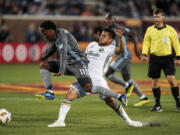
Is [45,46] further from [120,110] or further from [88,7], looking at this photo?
[120,110]

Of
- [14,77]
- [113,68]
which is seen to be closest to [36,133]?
[113,68]

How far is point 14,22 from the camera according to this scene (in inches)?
1344

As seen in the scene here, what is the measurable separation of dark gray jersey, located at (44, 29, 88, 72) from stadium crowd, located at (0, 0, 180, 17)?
21.5 m

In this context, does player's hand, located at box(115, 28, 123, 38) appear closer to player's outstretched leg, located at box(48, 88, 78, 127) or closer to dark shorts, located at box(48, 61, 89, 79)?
dark shorts, located at box(48, 61, 89, 79)

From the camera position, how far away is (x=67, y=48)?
1223 cm

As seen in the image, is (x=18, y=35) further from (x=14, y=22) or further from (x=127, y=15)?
(x=127, y=15)

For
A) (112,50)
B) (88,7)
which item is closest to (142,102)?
(112,50)

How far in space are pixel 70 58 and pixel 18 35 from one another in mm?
22730

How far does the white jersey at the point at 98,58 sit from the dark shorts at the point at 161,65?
105 inches

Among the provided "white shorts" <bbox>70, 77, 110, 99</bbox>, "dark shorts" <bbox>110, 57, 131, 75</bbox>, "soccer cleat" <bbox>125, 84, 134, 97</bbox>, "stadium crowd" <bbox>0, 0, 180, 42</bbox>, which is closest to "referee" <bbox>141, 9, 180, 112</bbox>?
"soccer cleat" <bbox>125, 84, 134, 97</bbox>

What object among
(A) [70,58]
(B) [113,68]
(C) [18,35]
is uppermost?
(A) [70,58]

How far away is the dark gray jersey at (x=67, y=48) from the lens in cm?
1196

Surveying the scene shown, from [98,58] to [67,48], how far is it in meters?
0.69

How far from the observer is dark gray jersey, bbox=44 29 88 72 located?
39.2ft
